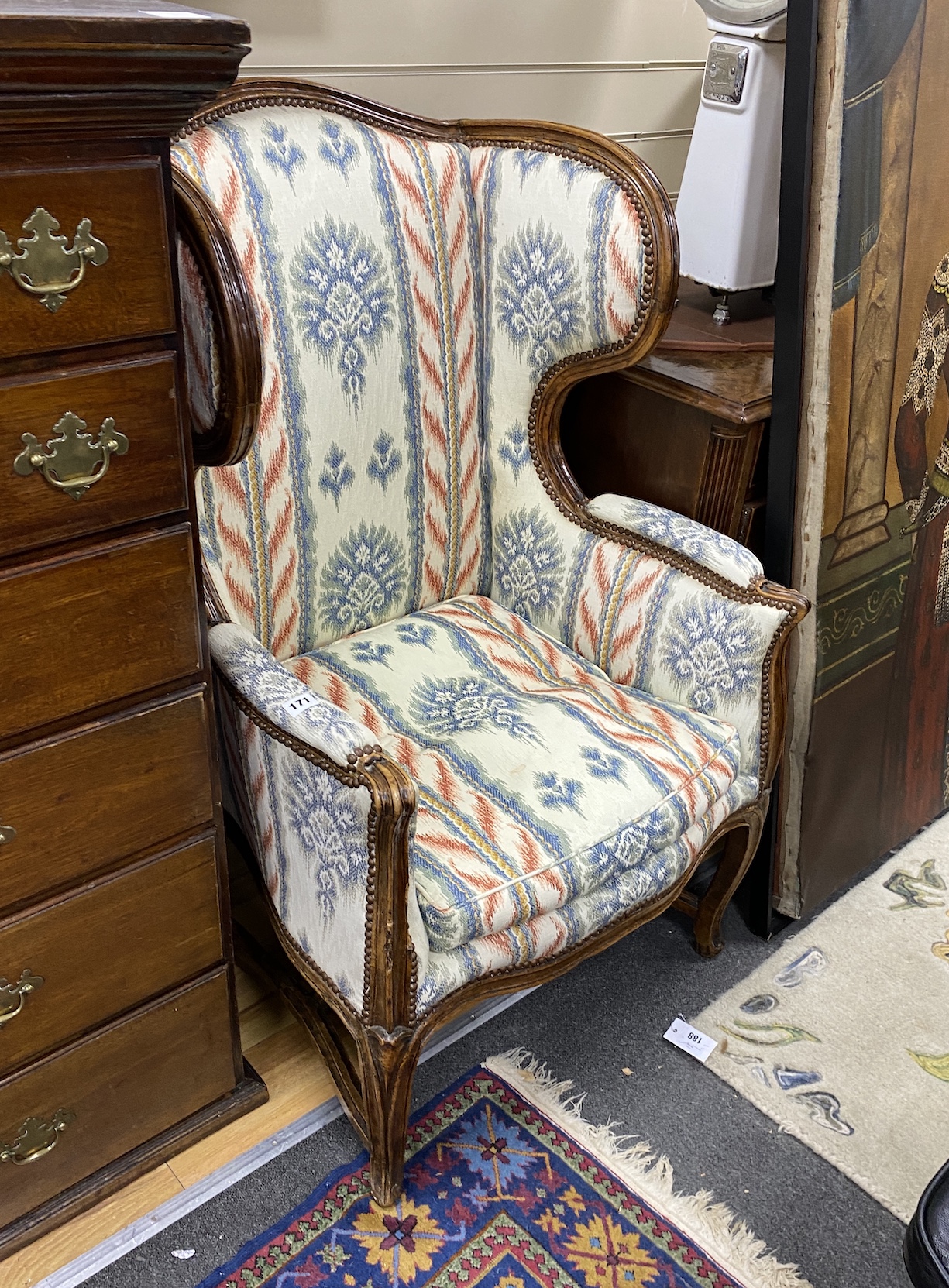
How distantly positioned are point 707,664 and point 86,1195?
42.1 inches

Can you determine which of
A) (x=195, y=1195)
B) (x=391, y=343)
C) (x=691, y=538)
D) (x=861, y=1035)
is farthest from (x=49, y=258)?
(x=861, y=1035)

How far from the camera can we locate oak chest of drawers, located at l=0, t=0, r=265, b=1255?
886mm

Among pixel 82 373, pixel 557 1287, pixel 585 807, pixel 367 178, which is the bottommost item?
pixel 557 1287

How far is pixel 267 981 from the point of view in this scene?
1748 millimetres

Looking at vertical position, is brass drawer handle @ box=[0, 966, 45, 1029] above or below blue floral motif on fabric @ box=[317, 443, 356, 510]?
below

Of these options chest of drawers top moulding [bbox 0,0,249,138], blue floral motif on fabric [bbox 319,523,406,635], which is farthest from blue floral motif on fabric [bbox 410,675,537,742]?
chest of drawers top moulding [bbox 0,0,249,138]

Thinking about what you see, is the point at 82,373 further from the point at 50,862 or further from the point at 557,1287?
the point at 557,1287

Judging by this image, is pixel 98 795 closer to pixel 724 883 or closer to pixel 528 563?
pixel 528 563

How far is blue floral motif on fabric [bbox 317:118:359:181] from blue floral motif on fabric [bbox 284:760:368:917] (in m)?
0.82

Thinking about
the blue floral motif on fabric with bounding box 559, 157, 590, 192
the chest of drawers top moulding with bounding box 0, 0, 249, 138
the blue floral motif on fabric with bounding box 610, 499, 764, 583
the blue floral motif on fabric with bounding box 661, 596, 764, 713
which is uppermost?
the chest of drawers top moulding with bounding box 0, 0, 249, 138

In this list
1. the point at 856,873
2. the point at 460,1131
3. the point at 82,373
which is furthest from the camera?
the point at 856,873

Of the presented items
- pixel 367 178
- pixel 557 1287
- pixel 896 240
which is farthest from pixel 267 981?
pixel 896 240

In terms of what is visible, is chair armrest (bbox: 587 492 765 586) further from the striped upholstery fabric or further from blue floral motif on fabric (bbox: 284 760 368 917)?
blue floral motif on fabric (bbox: 284 760 368 917)

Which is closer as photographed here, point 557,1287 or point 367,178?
point 557,1287
